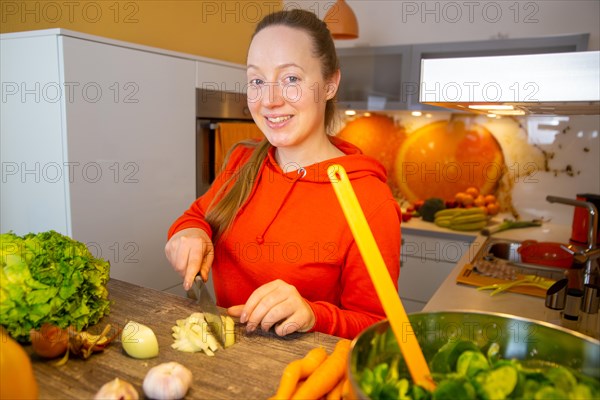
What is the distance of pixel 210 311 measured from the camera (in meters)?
0.84

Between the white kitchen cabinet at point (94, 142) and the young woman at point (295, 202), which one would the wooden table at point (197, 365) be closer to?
the young woman at point (295, 202)

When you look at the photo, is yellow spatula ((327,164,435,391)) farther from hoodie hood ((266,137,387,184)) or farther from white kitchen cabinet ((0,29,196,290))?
white kitchen cabinet ((0,29,196,290))

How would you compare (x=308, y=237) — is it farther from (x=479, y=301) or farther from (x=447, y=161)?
(x=447, y=161)

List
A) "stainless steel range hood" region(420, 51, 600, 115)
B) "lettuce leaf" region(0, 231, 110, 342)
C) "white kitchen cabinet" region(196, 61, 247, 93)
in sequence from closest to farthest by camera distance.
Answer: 1. "stainless steel range hood" region(420, 51, 600, 115)
2. "lettuce leaf" region(0, 231, 110, 342)
3. "white kitchen cabinet" region(196, 61, 247, 93)

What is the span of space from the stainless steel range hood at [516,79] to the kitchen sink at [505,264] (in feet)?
5.07

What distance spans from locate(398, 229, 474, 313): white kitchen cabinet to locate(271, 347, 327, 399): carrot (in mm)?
2101

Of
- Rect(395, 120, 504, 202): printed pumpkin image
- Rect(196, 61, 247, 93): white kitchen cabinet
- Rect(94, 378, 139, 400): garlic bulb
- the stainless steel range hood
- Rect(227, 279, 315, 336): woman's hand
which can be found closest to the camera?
the stainless steel range hood

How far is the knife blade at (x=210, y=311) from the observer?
2.61 ft

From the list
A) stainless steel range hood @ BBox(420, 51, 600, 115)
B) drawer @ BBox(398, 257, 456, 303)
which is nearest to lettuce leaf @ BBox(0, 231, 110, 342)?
stainless steel range hood @ BBox(420, 51, 600, 115)

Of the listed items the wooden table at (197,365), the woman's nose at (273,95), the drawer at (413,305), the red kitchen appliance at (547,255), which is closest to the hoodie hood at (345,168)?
the woman's nose at (273,95)

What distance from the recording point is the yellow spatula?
1.81 feet

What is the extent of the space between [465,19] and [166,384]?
9.42ft

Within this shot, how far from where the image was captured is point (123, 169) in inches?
78.4

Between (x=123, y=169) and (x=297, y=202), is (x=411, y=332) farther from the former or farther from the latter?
(x=123, y=169)
